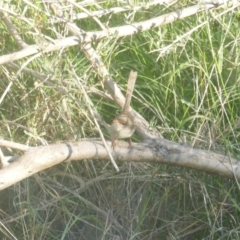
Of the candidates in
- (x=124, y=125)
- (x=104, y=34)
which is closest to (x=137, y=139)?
(x=124, y=125)

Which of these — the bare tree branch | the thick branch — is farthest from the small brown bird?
the bare tree branch

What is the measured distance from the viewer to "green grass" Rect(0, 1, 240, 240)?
3078 mm

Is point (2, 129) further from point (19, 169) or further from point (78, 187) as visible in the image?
point (19, 169)

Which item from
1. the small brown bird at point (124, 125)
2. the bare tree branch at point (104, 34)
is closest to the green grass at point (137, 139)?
the bare tree branch at point (104, 34)

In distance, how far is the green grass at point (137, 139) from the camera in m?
3.08

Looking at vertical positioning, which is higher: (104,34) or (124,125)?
(104,34)

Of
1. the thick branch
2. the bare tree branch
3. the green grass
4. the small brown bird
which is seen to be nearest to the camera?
the thick branch

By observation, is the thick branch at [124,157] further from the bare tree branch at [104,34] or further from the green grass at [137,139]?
the bare tree branch at [104,34]

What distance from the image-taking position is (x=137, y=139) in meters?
3.26

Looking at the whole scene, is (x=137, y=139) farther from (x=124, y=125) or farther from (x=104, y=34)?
(x=104, y=34)

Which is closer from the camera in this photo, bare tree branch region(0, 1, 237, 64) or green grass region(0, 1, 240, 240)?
bare tree branch region(0, 1, 237, 64)

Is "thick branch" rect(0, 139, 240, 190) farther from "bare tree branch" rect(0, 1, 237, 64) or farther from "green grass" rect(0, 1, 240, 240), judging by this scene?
"bare tree branch" rect(0, 1, 237, 64)

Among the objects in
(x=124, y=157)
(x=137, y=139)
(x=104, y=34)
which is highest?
(x=104, y=34)

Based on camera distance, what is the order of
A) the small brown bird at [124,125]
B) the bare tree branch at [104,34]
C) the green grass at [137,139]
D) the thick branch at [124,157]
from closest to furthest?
the thick branch at [124,157], the bare tree branch at [104,34], the small brown bird at [124,125], the green grass at [137,139]
